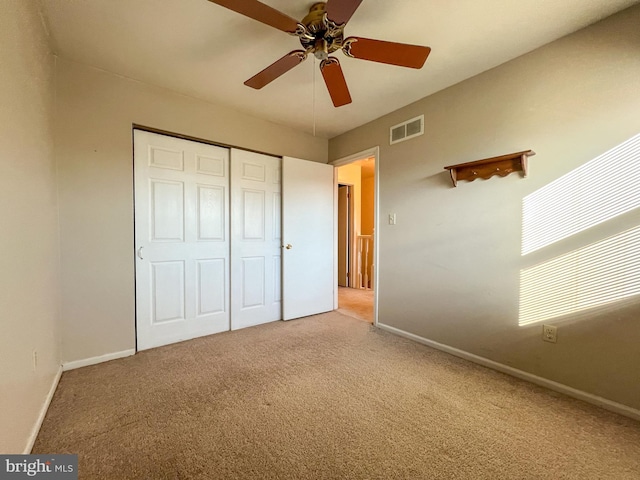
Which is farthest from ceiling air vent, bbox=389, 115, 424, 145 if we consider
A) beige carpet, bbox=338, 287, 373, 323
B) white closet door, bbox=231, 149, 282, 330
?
Answer: beige carpet, bbox=338, 287, 373, 323

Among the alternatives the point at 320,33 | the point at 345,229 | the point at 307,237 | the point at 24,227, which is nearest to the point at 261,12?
the point at 320,33

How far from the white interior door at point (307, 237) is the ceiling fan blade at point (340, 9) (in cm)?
200

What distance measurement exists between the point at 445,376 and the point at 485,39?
8.15ft

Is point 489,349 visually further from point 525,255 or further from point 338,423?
point 338,423

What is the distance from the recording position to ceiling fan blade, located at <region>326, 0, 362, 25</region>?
3.88ft

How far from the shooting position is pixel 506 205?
2.09m

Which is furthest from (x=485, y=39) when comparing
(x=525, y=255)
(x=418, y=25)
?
(x=525, y=255)

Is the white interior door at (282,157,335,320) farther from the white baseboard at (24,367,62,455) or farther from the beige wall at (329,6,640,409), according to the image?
the white baseboard at (24,367,62,455)

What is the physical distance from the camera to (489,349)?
7.09 ft

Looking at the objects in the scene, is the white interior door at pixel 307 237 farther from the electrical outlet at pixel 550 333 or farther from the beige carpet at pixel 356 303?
the electrical outlet at pixel 550 333

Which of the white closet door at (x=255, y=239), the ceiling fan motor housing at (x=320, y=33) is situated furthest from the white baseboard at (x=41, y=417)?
the ceiling fan motor housing at (x=320, y=33)

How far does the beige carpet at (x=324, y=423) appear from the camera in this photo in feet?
3.98

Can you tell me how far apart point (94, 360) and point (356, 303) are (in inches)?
126

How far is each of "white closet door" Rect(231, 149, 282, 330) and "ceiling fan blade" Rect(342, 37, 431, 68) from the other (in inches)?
73.0
